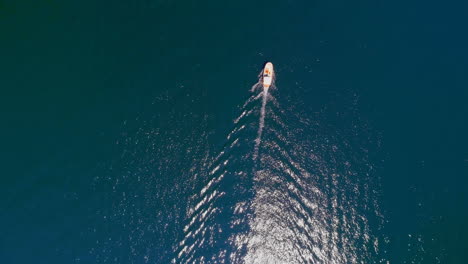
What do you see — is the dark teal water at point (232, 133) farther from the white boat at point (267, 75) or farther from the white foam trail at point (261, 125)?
the white boat at point (267, 75)

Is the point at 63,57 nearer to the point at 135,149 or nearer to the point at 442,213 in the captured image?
the point at 135,149

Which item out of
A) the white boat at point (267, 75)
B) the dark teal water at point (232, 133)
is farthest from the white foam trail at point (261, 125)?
the white boat at point (267, 75)

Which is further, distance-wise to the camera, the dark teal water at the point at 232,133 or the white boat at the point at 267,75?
the white boat at the point at 267,75

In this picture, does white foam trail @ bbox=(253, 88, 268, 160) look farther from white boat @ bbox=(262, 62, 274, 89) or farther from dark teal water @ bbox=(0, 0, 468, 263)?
white boat @ bbox=(262, 62, 274, 89)

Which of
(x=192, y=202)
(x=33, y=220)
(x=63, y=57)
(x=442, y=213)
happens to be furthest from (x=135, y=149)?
(x=442, y=213)

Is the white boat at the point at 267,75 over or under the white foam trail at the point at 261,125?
over
